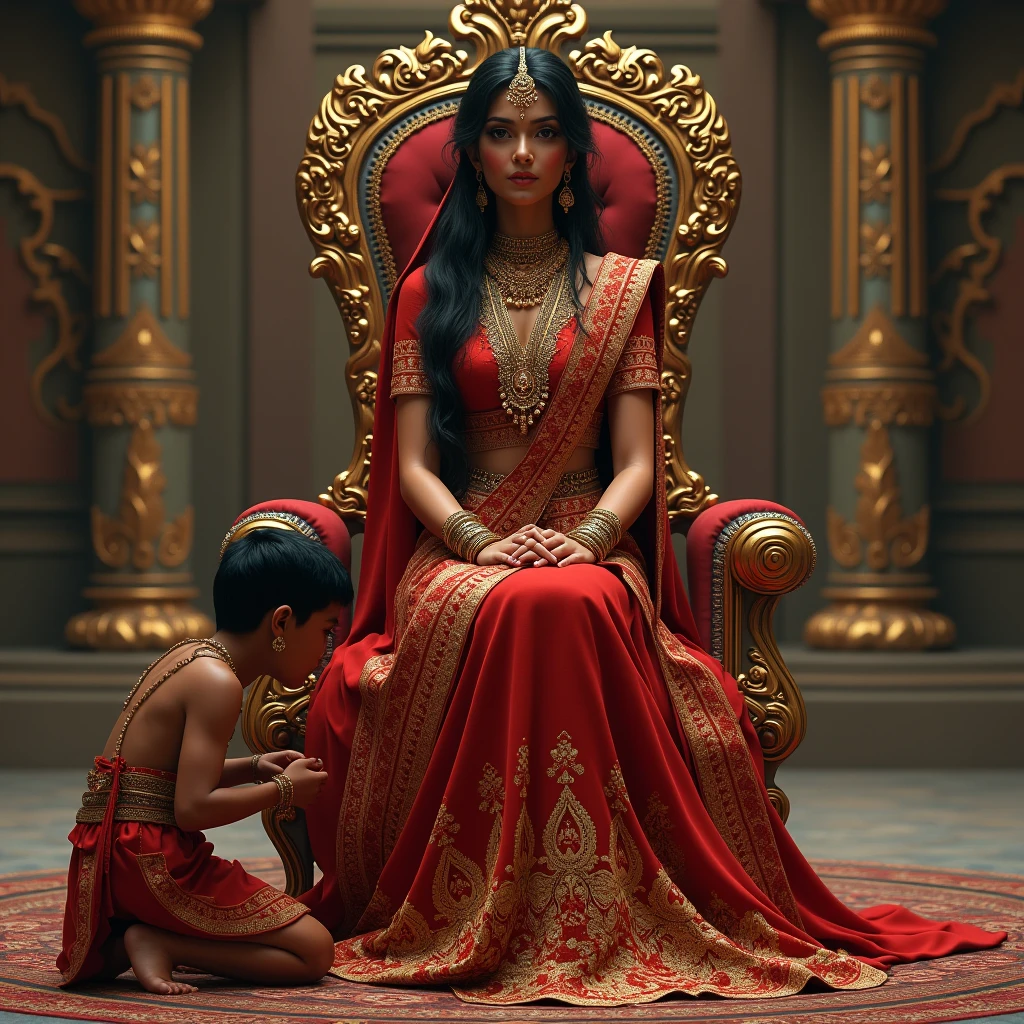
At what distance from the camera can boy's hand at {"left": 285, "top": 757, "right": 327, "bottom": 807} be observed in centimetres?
292

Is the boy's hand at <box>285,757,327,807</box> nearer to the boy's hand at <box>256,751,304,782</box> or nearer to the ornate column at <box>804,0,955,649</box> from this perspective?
the boy's hand at <box>256,751,304,782</box>

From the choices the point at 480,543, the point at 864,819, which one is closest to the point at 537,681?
the point at 480,543

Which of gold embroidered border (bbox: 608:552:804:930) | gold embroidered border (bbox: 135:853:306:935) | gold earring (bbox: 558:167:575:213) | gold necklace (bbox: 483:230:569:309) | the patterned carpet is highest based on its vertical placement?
gold earring (bbox: 558:167:575:213)

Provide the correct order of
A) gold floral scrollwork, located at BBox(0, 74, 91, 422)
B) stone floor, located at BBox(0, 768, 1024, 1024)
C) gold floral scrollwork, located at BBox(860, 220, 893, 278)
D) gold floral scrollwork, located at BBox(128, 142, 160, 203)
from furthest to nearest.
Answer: gold floral scrollwork, located at BBox(0, 74, 91, 422) < gold floral scrollwork, located at BBox(860, 220, 893, 278) < gold floral scrollwork, located at BBox(128, 142, 160, 203) < stone floor, located at BBox(0, 768, 1024, 1024)

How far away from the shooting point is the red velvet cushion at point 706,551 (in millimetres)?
3535

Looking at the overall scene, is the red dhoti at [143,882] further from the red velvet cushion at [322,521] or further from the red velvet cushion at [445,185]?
the red velvet cushion at [445,185]

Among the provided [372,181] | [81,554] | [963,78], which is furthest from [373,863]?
[963,78]

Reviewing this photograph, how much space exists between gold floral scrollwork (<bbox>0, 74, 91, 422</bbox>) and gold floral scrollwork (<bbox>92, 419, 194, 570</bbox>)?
0.46 meters

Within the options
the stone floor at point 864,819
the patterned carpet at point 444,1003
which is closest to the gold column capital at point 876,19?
the stone floor at point 864,819

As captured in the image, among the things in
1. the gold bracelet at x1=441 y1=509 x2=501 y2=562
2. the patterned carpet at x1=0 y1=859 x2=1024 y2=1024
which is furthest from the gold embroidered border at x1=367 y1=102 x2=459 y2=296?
the patterned carpet at x1=0 y1=859 x2=1024 y2=1024

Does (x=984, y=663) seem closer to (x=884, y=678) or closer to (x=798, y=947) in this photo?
(x=884, y=678)

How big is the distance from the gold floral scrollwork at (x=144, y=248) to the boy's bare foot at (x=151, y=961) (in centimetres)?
405

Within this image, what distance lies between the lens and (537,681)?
2.99 metres

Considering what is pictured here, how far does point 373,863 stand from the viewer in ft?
10.5
